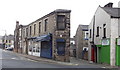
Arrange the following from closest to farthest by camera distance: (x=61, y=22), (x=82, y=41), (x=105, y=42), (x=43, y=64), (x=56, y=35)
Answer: (x=43, y=64), (x=105, y=42), (x=56, y=35), (x=61, y=22), (x=82, y=41)

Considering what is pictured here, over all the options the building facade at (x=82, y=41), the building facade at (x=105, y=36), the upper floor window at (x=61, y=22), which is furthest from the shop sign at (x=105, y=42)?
the building facade at (x=82, y=41)

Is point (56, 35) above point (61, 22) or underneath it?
underneath

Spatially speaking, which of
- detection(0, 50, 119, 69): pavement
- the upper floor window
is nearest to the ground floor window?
detection(0, 50, 119, 69): pavement

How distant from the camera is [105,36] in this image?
102ft

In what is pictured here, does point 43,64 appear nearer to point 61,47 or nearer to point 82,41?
point 61,47

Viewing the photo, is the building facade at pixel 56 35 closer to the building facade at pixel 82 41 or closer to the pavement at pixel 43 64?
the pavement at pixel 43 64

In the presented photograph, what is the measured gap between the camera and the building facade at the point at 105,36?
93.2 feet

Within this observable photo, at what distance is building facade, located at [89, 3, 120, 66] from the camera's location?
28.4 meters

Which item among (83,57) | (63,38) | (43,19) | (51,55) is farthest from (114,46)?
(83,57)

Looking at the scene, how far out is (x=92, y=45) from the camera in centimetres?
3734

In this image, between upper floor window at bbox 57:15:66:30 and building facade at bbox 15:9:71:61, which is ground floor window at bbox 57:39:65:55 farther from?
upper floor window at bbox 57:15:66:30

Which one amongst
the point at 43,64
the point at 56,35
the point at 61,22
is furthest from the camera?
the point at 61,22

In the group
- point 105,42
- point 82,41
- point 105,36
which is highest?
point 105,36

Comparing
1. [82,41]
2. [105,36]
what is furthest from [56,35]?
[82,41]
